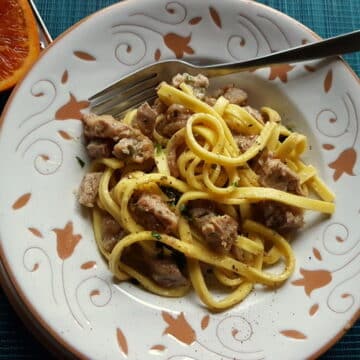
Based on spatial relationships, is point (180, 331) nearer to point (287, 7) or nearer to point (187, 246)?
point (187, 246)

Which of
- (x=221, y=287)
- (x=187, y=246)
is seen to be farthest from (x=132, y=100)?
(x=221, y=287)

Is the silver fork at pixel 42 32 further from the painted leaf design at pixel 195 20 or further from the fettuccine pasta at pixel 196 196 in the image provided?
the painted leaf design at pixel 195 20

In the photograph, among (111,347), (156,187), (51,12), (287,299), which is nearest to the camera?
(111,347)

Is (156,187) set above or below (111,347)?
above

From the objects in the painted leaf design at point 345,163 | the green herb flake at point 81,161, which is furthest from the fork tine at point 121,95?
the painted leaf design at point 345,163

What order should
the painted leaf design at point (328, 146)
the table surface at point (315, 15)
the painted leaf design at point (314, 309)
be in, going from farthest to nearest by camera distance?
the table surface at point (315, 15) < the painted leaf design at point (328, 146) < the painted leaf design at point (314, 309)

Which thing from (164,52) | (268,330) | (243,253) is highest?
(164,52)
